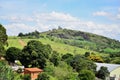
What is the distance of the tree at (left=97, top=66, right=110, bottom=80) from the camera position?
86.4 meters

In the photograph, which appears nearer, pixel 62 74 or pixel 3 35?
pixel 62 74

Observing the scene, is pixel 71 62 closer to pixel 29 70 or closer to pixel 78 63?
pixel 78 63

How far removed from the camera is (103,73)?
87.2m

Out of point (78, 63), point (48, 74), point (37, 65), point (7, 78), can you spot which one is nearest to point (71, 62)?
point (78, 63)

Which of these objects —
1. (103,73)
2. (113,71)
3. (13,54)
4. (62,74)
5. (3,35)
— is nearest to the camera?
(62,74)

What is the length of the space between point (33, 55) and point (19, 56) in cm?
603

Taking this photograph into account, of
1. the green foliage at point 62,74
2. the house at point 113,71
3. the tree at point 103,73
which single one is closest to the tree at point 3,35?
the green foliage at point 62,74

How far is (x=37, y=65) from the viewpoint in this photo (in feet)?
244

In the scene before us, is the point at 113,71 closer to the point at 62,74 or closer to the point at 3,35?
the point at 62,74

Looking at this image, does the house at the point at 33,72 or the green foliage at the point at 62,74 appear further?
the house at the point at 33,72

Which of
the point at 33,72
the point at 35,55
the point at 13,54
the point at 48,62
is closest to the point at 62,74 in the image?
the point at 33,72

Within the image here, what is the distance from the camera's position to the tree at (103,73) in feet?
283

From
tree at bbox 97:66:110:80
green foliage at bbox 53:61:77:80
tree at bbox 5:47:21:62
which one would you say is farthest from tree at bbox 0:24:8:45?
tree at bbox 97:66:110:80

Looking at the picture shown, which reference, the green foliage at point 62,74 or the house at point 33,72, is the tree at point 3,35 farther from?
the green foliage at point 62,74
